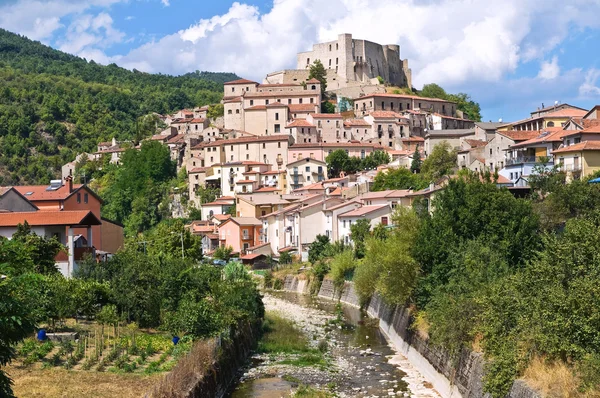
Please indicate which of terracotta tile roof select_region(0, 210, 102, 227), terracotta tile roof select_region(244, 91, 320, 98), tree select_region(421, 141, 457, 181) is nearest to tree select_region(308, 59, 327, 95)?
terracotta tile roof select_region(244, 91, 320, 98)

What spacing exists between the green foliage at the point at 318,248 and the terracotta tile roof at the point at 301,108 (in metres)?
46.6

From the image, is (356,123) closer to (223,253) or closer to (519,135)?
(223,253)

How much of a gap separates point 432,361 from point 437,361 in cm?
73

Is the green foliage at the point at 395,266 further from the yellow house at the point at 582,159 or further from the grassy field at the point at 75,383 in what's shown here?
the yellow house at the point at 582,159

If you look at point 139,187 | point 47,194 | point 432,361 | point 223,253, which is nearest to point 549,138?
point 223,253

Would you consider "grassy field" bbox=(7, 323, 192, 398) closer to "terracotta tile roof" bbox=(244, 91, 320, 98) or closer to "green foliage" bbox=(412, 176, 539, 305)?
"green foliage" bbox=(412, 176, 539, 305)

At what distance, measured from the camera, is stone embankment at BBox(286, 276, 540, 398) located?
22.8m

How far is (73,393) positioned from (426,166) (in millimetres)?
64608

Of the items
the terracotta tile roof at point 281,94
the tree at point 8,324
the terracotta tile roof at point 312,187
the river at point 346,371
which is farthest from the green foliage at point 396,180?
the tree at point 8,324

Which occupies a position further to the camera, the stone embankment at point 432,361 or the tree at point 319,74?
the tree at point 319,74

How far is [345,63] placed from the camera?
127 m

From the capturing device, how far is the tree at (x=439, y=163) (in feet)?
253

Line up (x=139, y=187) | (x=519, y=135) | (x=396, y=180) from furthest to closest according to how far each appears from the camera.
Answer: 1. (x=139, y=187)
2. (x=396, y=180)
3. (x=519, y=135)

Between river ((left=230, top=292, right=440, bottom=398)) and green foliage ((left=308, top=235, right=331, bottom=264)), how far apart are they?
20266 millimetres
